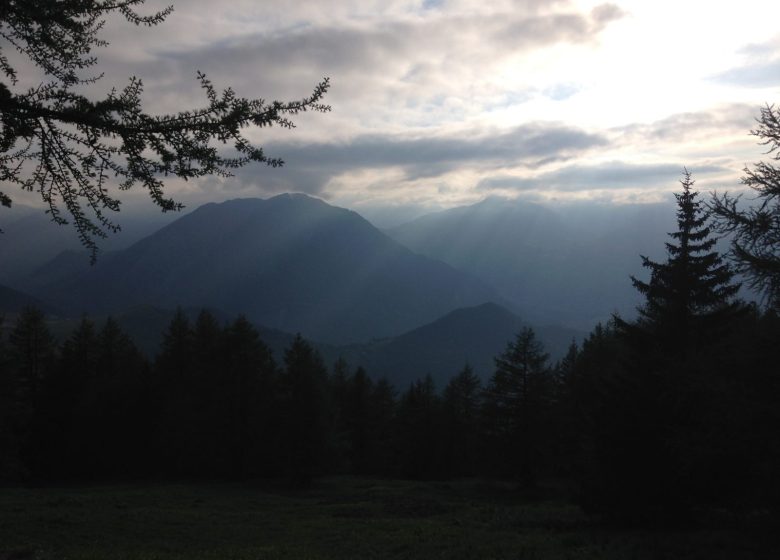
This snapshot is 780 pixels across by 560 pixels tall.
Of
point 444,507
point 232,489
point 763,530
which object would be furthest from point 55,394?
point 763,530

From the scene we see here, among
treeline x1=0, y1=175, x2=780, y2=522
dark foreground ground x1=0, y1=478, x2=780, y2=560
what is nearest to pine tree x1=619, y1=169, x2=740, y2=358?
treeline x1=0, y1=175, x2=780, y2=522

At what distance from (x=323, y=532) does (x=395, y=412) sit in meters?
47.7

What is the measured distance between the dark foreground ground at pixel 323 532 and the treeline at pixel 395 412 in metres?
2.20

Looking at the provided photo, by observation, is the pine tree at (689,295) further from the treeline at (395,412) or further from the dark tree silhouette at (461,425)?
the dark tree silhouette at (461,425)

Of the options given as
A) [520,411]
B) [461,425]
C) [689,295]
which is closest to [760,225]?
[689,295]

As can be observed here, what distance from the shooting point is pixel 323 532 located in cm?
2077

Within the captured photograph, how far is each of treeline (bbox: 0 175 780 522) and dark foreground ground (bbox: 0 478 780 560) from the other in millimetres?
2196

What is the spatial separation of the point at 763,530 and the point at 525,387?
30566 mm

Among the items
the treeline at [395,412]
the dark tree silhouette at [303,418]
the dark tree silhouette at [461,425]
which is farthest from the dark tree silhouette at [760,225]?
the dark tree silhouette at [461,425]

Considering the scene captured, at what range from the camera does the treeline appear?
17.2 meters

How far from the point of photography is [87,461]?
4966 centimetres

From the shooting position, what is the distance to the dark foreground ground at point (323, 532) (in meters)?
14.1

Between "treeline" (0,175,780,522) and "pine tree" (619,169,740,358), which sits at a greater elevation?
"pine tree" (619,169,740,358)

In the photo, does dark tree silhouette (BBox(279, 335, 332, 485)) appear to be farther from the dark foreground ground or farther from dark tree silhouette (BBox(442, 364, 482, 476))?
dark tree silhouette (BBox(442, 364, 482, 476))
